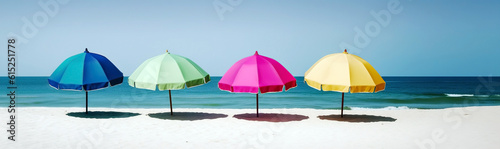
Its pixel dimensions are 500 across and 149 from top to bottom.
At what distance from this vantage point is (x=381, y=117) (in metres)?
12.6

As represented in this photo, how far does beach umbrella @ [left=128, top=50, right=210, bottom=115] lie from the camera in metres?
10.5

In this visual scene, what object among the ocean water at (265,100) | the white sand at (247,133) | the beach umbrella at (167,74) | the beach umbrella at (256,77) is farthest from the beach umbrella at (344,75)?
the ocean water at (265,100)

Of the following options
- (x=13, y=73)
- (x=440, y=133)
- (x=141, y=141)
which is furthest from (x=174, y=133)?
(x=440, y=133)

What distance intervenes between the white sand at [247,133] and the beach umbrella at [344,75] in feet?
3.47

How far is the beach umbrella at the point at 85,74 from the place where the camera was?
11.0 metres

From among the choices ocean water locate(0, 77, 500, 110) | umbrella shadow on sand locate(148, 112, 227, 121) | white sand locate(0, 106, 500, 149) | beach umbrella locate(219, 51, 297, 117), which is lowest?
ocean water locate(0, 77, 500, 110)

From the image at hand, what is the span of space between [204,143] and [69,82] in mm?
5468

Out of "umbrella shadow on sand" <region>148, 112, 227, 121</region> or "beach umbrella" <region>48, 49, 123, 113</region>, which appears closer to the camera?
"beach umbrella" <region>48, 49, 123, 113</region>

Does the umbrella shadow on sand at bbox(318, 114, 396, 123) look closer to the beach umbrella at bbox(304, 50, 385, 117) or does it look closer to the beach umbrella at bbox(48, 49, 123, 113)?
the beach umbrella at bbox(304, 50, 385, 117)

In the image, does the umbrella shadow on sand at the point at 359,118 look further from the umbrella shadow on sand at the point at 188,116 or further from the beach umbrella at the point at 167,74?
the beach umbrella at the point at 167,74

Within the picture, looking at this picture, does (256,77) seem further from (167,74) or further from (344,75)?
(167,74)

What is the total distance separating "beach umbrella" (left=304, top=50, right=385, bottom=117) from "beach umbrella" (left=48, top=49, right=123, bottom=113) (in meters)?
5.88

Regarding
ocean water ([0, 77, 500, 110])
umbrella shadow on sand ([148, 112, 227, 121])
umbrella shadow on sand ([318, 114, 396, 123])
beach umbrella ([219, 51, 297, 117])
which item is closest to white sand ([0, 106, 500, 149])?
umbrella shadow on sand ([318, 114, 396, 123])

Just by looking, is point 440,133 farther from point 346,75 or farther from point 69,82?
point 69,82
